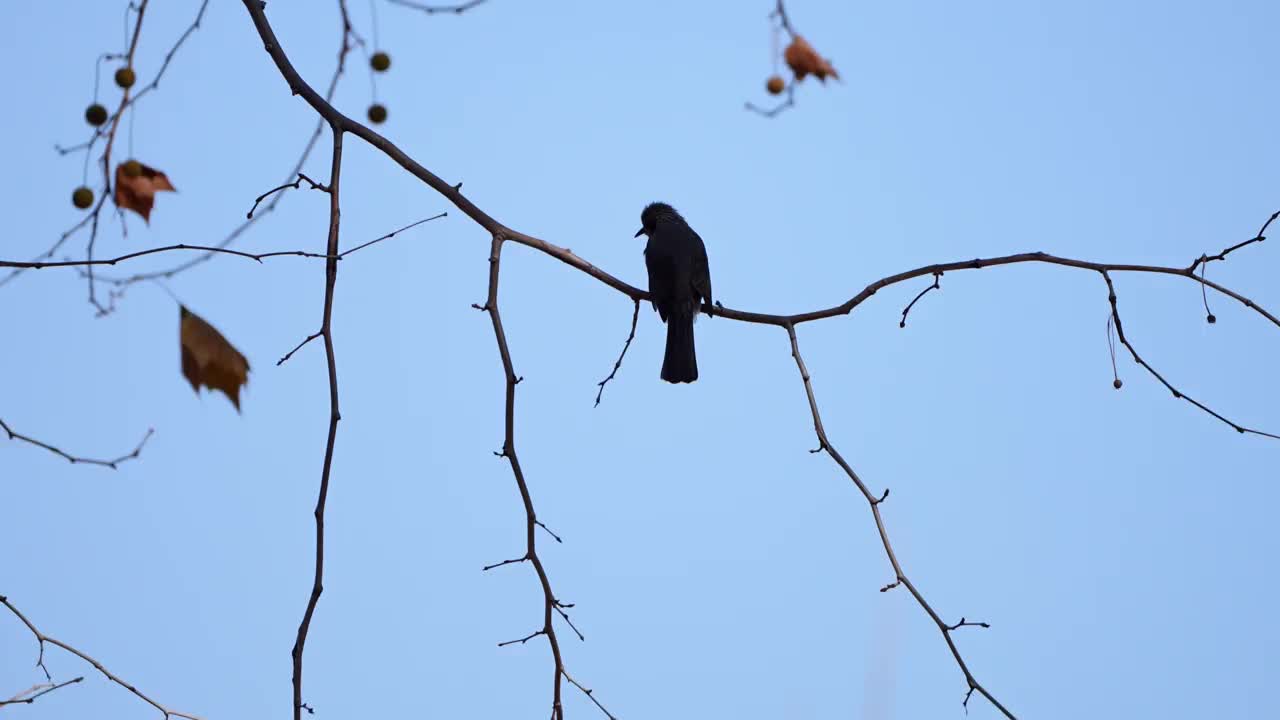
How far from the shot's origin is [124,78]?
123 inches

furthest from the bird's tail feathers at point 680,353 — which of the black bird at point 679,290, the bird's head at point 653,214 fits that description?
the bird's head at point 653,214

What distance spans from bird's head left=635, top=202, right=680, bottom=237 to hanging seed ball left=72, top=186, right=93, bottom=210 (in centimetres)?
601

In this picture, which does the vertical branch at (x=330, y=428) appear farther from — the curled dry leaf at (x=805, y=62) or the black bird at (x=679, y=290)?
the black bird at (x=679, y=290)

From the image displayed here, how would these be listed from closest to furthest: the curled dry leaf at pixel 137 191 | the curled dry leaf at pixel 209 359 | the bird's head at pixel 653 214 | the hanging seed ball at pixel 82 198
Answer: the curled dry leaf at pixel 209 359, the curled dry leaf at pixel 137 191, the hanging seed ball at pixel 82 198, the bird's head at pixel 653 214

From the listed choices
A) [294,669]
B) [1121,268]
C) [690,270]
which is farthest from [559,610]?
[690,270]

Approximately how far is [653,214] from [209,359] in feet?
22.2

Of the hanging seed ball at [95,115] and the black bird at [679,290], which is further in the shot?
the black bird at [679,290]

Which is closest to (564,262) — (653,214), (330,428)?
(330,428)

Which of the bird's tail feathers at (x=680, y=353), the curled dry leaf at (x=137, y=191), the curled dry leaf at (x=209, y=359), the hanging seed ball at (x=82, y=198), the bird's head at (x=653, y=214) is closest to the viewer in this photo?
the curled dry leaf at (x=209, y=359)

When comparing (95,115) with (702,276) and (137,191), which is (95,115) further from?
(702,276)

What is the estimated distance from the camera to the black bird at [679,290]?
7.35m

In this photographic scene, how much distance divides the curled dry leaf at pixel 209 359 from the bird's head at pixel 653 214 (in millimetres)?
6567

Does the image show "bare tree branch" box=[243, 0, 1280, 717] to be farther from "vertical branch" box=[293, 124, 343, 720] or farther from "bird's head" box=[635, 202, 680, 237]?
"bird's head" box=[635, 202, 680, 237]

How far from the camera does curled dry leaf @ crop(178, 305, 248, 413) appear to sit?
2543mm
